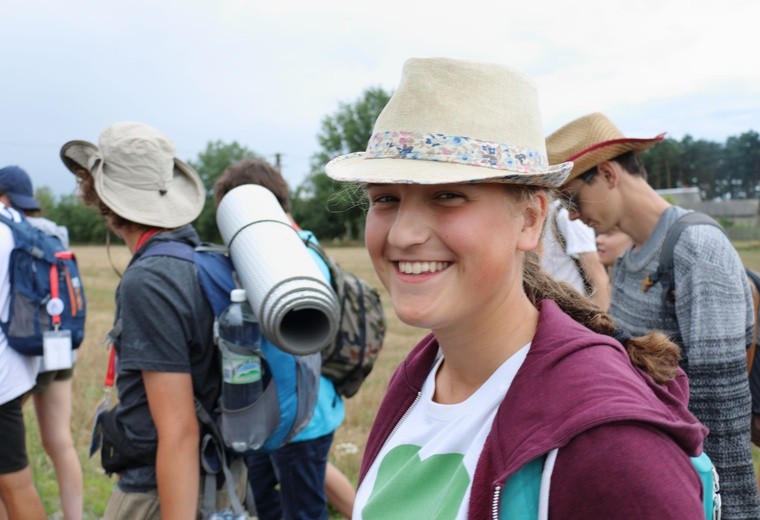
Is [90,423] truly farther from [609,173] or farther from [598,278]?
[609,173]

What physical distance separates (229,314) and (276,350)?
279mm

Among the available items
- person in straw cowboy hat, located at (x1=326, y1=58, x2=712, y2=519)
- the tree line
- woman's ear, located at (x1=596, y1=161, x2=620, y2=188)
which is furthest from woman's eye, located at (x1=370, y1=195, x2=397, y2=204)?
the tree line

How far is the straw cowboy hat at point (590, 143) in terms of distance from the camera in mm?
2863

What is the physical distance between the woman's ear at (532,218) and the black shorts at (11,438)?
3.12m

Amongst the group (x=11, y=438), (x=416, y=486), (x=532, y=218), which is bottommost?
(x=11, y=438)

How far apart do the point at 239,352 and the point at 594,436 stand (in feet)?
5.03

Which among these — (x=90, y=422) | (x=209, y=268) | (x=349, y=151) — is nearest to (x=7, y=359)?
(x=209, y=268)

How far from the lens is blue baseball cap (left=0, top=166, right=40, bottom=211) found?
4.76m

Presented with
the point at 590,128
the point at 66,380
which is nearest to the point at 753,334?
the point at 590,128

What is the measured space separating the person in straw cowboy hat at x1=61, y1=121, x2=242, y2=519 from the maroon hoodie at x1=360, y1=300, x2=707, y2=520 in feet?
4.69

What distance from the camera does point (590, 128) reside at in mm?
2994

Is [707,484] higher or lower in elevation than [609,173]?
lower

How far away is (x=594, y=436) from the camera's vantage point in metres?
1.14

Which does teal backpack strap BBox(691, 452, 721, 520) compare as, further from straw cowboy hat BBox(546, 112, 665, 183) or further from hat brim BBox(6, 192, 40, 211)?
hat brim BBox(6, 192, 40, 211)
